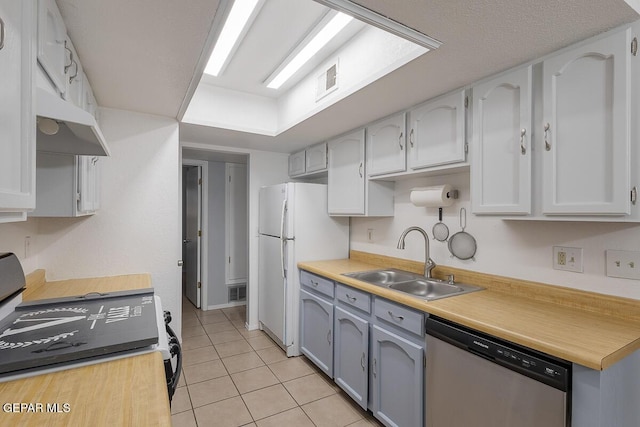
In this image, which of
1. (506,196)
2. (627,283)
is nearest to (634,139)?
(506,196)

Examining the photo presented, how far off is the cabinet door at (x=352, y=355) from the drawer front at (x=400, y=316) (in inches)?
7.4

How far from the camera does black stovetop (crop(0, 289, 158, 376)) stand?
942mm

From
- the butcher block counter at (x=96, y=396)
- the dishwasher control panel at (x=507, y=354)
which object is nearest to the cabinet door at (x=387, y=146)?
the dishwasher control panel at (x=507, y=354)

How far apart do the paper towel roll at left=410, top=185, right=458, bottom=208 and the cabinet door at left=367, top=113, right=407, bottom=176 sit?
22 centimetres

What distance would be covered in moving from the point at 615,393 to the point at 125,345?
1746 millimetres

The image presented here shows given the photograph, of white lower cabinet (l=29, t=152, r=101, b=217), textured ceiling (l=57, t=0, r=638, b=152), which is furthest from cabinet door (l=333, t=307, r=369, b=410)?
white lower cabinet (l=29, t=152, r=101, b=217)

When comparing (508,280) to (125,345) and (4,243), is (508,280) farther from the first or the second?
(4,243)

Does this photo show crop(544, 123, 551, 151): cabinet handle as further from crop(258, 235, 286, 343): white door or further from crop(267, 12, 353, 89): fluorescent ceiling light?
crop(258, 235, 286, 343): white door

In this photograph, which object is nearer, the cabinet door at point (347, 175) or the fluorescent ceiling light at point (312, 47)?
the fluorescent ceiling light at point (312, 47)

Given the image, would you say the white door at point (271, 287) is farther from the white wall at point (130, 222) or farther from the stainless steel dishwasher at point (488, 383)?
the stainless steel dishwasher at point (488, 383)

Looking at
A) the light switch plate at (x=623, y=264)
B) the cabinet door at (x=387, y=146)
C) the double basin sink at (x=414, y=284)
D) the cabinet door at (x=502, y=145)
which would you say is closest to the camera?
the light switch plate at (x=623, y=264)

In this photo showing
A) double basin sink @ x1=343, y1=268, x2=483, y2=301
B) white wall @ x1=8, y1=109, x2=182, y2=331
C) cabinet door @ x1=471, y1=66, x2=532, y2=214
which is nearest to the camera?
cabinet door @ x1=471, y1=66, x2=532, y2=214

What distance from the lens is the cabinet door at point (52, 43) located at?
3.17ft

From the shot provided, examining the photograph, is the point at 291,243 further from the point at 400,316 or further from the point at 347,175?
the point at 400,316
